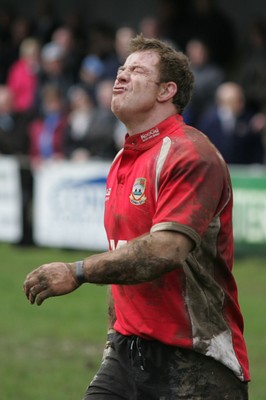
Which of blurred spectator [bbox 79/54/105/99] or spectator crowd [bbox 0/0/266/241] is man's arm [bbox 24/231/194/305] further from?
blurred spectator [bbox 79/54/105/99]

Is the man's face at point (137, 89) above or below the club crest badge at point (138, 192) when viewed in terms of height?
above

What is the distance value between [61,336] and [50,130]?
7271 millimetres

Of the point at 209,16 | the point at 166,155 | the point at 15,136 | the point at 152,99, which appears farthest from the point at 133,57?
the point at 209,16

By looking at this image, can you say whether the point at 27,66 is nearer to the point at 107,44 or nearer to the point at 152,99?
the point at 107,44

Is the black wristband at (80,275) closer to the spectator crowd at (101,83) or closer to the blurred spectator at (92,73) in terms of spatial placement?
the spectator crowd at (101,83)

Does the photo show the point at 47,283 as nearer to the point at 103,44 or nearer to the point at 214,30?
the point at 214,30

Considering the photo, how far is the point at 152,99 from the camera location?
17.8 ft

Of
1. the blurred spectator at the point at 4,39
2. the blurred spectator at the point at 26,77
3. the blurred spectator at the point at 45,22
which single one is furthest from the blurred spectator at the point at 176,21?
the blurred spectator at the point at 4,39

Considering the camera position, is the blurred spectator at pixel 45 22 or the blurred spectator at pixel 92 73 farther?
the blurred spectator at pixel 45 22

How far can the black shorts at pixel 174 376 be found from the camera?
5.34m

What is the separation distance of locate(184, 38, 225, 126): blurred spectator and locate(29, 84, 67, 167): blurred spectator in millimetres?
2052

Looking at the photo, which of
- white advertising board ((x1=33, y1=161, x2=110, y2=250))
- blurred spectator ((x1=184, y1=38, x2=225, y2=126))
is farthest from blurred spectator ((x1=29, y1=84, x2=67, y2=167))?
blurred spectator ((x1=184, y1=38, x2=225, y2=126))

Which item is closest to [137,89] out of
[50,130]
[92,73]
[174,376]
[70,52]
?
[174,376]

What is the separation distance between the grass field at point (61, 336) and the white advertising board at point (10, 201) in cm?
154
